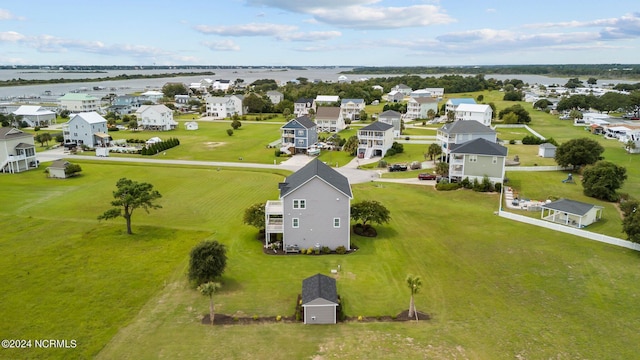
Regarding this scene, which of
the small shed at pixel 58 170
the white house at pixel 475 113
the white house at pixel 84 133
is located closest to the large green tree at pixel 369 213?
the small shed at pixel 58 170

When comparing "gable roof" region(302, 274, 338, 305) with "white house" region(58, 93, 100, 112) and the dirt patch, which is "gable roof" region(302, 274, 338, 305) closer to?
the dirt patch

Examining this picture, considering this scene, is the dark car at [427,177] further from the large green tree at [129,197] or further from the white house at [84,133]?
the white house at [84,133]

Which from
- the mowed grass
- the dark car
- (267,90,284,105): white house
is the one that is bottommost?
the mowed grass

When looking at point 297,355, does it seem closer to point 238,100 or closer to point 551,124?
point 551,124

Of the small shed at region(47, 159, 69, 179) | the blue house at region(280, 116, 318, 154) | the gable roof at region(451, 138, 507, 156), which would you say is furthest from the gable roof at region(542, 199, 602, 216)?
the small shed at region(47, 159, 69, 179)

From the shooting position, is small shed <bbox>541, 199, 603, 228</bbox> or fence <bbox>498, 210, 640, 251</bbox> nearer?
fence <bbox>498, 210, 640, 251</bbox>

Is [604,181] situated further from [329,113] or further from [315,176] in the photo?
[329,113]
